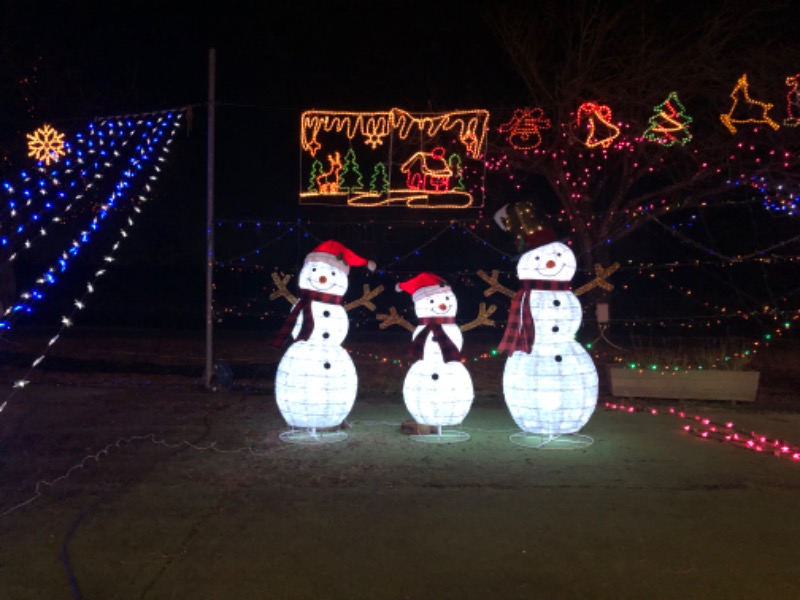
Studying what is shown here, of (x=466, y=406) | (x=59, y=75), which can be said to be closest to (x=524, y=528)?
(x=466, y=406)

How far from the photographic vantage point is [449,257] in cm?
2114

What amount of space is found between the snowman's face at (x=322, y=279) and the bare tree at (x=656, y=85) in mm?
5166

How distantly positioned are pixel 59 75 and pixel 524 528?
472 inches

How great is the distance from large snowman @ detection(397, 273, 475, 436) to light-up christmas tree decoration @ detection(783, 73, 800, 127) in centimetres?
567

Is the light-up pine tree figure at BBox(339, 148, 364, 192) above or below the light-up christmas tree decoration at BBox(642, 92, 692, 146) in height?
below

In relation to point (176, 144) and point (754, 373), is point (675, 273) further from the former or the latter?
point (176, 144)

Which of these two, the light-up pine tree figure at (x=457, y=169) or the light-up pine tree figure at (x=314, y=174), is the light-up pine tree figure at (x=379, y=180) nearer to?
the light-up pine tree figure at (x=314, y=174)

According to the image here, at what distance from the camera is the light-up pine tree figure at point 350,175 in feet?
36.9

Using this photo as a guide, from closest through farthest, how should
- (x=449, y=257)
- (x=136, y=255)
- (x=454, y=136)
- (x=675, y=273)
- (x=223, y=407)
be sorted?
(x=223, y=407)
(x=454, y=136)
(x=675, y=273)
(x=449, y=257)
(x=136, y=255)

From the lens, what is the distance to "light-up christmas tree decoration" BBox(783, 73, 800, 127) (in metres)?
9.96

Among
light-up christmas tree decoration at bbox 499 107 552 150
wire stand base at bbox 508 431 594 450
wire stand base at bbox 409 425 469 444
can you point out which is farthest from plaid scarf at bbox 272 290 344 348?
light-up christmas tree decoration at bbox 499 107 552 150

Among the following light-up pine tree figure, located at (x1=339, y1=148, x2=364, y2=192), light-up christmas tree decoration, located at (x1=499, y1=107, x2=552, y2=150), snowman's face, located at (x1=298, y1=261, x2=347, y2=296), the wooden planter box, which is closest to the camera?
→ snowman's face, located at (x1=298, y1=261, x2=347, y2=296)

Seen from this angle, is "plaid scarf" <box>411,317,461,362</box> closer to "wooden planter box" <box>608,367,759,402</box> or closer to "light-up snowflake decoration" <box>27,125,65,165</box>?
"wooden planter box" <box>608,367,759,402</box>

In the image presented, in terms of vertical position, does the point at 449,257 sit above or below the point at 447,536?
above
